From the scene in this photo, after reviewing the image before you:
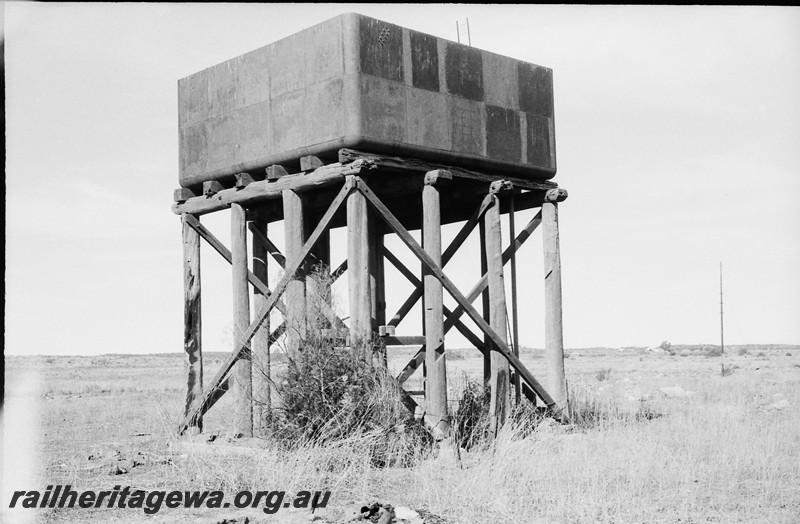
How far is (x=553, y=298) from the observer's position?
537 inches

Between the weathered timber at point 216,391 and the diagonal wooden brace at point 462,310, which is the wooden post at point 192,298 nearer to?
the weathered timber at point 216,391

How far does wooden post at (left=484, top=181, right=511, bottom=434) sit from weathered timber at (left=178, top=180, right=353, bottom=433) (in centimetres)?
215

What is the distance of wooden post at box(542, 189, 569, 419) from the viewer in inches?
530

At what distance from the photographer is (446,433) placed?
36.8 feet

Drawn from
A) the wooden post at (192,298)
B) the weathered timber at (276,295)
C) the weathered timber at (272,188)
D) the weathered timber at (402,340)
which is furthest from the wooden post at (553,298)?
the wooden post at (192,298)

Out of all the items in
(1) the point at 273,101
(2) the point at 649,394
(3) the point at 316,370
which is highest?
(1) the point at 273,101

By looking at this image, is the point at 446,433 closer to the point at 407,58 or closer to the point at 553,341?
the point at 553,341

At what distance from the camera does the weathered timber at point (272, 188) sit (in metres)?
11.0

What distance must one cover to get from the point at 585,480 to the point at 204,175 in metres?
6.82

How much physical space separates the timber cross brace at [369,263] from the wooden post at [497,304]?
0.05ft

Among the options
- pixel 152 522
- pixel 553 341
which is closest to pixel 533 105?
pixel 553 341

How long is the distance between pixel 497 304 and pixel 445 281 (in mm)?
1219

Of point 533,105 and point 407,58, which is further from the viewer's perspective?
point 533,105

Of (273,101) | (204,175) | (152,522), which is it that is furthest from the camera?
(204,175)
